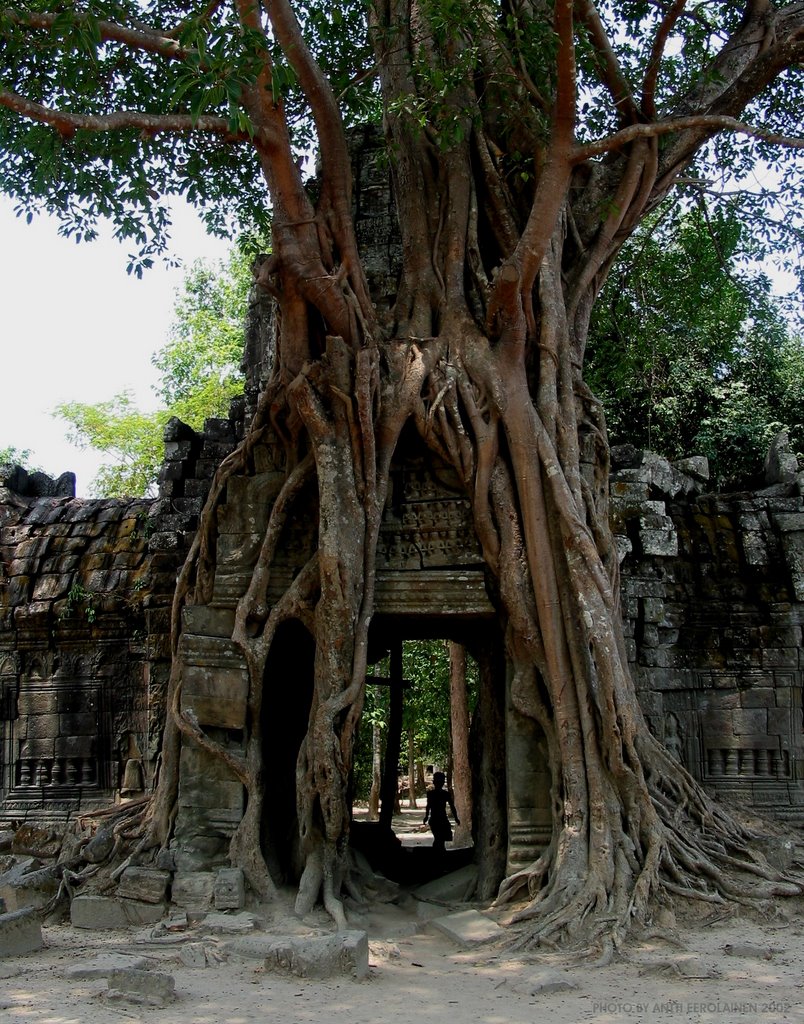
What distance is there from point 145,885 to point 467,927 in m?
1.79

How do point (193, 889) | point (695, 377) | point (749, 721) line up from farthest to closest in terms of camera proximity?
point (695, 377), point (749, 721), point (193, 889)

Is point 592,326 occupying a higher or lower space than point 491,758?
higher

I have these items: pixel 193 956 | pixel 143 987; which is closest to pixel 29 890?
pixel 193 956

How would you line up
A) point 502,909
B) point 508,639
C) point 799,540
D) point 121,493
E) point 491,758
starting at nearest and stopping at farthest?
point 502,909 → point 508,639 → point 491,758 → point 799,540 → point 121,493

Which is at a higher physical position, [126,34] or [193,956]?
[126,34]

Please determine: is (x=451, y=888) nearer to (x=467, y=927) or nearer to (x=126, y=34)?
(x=467, y=927)

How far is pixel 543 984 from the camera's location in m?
4.53

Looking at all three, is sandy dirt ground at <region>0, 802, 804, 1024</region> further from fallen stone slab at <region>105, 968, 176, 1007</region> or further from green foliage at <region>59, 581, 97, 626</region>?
green foliage at <region>59, 581, 97, 626</region>

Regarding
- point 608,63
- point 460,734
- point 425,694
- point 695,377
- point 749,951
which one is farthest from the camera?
point 425,694

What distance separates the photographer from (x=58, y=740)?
8.69 m

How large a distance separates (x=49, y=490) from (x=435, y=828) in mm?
4593

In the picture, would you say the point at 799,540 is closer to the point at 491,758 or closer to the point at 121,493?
the point at 491,758

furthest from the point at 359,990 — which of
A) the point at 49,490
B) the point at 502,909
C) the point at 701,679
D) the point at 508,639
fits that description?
the point at 49,490

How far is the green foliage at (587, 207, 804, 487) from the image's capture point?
10305 mm
